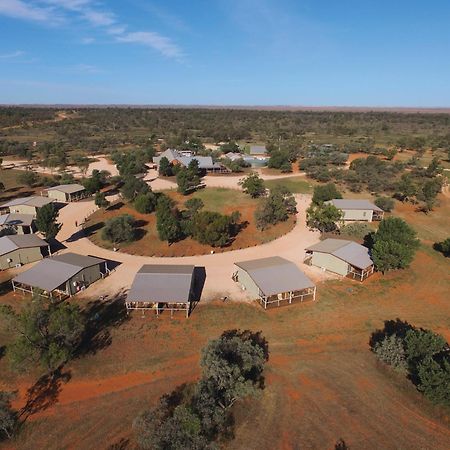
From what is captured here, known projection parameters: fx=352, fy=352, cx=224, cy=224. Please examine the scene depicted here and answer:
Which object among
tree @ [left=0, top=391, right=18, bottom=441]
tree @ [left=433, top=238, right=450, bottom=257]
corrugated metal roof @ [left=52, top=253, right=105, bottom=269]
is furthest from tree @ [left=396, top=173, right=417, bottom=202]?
tree @ [left=0, top=391, right=18, bottom=441]

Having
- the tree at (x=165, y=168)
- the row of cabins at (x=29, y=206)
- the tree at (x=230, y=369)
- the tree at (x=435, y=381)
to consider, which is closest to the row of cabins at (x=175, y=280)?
the tree at (x=230, y=369)

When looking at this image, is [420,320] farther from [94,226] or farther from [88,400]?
[94,226]

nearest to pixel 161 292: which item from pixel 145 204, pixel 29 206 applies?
pixel 145 204

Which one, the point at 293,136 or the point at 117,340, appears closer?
the point at 117,340

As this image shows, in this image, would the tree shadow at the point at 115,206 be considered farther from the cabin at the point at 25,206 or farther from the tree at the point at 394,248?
the tree at the point at 394,248

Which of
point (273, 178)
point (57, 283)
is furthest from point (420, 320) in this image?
point (273, 178)

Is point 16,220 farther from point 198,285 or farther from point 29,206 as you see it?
point 198,285

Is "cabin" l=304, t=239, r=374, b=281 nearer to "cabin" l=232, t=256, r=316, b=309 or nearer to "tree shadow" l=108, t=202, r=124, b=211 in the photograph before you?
"cabin" l=232, t=256, r=316, b=309
